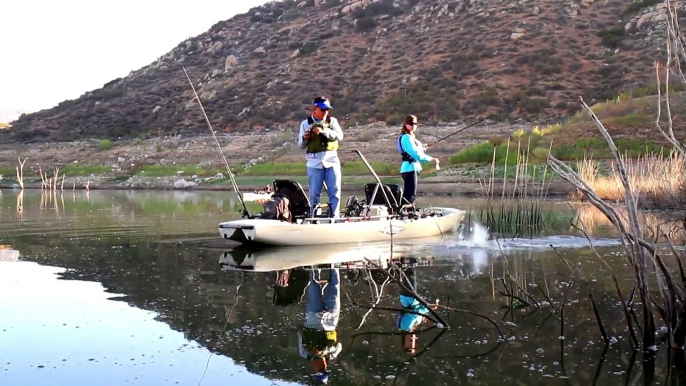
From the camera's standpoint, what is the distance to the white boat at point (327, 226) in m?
10.8

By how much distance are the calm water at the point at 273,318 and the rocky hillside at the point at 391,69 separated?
32.8 metres

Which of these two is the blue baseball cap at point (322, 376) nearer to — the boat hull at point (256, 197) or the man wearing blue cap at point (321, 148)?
the man wearing blue cap at point (321, 148)

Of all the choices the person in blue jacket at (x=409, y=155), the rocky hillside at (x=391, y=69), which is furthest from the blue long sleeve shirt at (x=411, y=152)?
the rocky hillside at (x=391, y=69)

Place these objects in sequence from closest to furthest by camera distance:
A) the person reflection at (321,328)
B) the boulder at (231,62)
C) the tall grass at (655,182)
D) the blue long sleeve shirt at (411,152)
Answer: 1. the person reflection at (321,328)
2. the blue long sleeve shirt at (411,152)
3. the tall grass at (655,182)
4. the boulder at (231,62)

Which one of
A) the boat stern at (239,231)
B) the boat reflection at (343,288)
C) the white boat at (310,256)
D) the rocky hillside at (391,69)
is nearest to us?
the boat reflection at (343,288)

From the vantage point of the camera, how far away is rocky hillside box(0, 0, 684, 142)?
45469 millimetres

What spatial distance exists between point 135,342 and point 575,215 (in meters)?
13.0

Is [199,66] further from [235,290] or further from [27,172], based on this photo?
[235,290]

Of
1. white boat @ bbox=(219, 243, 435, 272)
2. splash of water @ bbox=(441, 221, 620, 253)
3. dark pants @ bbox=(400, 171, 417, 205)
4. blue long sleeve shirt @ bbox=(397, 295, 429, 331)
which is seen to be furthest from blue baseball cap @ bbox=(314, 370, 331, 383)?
dark pants @ bbox=(400, 171, 417, 205)

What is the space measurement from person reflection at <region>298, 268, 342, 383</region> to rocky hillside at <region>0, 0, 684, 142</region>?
34895 mm

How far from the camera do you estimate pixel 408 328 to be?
19.4ft

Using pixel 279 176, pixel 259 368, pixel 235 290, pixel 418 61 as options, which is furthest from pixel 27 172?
pixel 259 368

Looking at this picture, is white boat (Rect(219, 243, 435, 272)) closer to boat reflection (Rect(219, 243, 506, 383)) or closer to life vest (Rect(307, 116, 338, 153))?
boat reflection (Rect(219, 243, 506, 383))

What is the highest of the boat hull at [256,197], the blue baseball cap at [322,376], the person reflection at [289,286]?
the boat hull at [256,197]
